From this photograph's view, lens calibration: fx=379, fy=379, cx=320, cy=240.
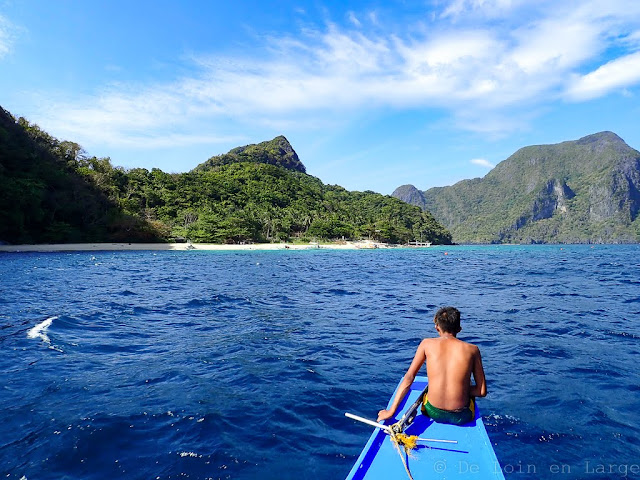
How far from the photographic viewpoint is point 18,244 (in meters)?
62.0

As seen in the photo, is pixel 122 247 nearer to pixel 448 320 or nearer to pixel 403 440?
pixel 448 320

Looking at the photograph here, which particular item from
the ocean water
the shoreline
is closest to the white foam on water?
the ocean water

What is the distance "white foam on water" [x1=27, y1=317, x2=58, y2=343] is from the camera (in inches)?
432

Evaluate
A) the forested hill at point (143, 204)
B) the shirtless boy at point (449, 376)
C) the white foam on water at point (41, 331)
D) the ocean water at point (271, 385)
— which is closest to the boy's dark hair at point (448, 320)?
the shirtless boy at point (449, 376)

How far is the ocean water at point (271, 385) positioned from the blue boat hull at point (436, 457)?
2.83 feet

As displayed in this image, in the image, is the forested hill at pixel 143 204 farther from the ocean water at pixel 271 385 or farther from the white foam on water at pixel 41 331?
the ocean water at pixel 271 385

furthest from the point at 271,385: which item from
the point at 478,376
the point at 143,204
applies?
the point at 143,204

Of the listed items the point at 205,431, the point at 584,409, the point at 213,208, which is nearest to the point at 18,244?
the point at 213,208

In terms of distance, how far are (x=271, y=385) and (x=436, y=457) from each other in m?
4.23

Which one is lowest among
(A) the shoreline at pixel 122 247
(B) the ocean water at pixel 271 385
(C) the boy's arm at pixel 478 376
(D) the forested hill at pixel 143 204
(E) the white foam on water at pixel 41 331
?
(E) the white foam on water at pixel 41 331

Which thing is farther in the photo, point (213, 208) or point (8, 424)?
point (213, 208)

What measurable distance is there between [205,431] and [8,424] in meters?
3.10

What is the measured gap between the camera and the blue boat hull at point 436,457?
3955mm

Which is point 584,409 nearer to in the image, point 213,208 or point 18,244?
point 18,244
